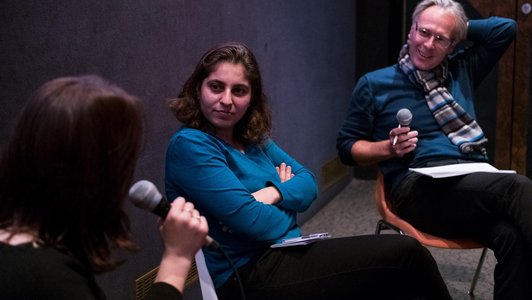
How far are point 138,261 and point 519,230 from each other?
1.34 metres

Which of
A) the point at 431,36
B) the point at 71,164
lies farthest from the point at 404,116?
the point at 71,164

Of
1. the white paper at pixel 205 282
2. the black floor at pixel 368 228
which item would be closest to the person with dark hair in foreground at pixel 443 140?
the black floor at pixel 368 228

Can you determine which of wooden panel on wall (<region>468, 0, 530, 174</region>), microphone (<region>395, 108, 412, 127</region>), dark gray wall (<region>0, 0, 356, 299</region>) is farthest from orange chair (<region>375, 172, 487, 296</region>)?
wooden panel on wall (<region>468, 0, 530, 174</region>)

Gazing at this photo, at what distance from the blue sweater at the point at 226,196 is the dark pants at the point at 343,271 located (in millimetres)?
53

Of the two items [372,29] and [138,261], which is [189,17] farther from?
[372,29]

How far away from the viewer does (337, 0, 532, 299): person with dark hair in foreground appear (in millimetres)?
2203

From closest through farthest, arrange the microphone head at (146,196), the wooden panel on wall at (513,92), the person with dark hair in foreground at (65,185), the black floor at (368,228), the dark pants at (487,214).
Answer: the person with dark hair in foreground at (65,185)
the microphone head at (146,196)
the dark pants at (487,214)
the black floor at (368,228)
the wooden panel on wall at (513,92)

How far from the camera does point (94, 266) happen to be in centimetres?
111

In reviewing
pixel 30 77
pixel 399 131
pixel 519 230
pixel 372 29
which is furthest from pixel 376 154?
pixel 372 29

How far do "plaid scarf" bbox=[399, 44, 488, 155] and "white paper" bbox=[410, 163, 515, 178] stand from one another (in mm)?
140

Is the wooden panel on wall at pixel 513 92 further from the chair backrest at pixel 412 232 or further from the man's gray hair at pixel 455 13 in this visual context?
the chair backrest at pixel 412 232

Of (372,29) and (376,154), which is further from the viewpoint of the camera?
(372,29)

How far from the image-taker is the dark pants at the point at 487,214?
2.17 meters

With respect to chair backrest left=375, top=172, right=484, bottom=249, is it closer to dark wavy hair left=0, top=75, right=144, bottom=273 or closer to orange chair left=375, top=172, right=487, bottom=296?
orange chair left=375, top=172, right=487, bottom=296
